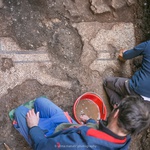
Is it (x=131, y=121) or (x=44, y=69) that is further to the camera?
(x=44, y=69)

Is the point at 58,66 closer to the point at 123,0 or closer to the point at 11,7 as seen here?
the point at 11,7

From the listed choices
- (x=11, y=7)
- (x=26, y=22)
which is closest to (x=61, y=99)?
(x=26, y=22)

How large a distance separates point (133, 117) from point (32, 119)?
0.91 meters

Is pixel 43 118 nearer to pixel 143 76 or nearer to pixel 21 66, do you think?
pixel 21 66

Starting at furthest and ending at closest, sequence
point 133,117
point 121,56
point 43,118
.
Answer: point 121,56 → point 43,118 → point 133,117

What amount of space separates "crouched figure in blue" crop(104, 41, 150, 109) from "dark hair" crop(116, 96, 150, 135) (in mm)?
834

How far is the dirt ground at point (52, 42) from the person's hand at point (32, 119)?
0.35m

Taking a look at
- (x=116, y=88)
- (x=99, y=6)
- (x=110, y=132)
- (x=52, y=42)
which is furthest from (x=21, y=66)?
(x=110, y=132)

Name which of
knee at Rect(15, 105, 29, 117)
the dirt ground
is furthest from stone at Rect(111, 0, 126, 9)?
knee at Rect(15, 105, 29, 117)

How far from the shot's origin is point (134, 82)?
262 cm

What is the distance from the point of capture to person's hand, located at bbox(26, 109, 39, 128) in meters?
2.07

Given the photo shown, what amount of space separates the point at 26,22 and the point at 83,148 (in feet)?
5.18

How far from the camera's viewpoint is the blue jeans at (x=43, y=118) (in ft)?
7.06

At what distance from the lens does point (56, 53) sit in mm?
2729
